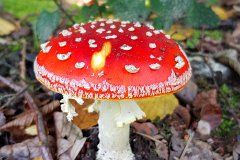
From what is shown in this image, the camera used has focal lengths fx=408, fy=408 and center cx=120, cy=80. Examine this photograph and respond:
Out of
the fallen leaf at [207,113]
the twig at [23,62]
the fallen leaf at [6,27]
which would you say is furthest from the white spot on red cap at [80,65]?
the fallen leaf at [6,27]

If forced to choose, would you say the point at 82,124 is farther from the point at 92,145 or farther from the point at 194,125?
the point at 194,125

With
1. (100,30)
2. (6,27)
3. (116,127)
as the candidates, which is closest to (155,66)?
(100,30)

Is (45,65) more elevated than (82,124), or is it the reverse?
(45,65)

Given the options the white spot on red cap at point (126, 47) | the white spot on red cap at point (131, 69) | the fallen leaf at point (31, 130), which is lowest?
the fallen leaf at point (31, 130)

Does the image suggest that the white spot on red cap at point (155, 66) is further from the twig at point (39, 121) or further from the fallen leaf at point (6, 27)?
the fallen leaf at point (6, 27)

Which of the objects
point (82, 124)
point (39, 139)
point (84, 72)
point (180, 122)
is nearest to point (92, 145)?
point (82, 124)

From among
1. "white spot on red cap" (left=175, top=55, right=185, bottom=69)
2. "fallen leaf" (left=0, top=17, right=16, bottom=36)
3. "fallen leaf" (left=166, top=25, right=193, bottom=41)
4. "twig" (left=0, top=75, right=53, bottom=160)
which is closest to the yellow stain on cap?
"white spot on red cap" (left=175, top=55, right=185, bottom=69)
